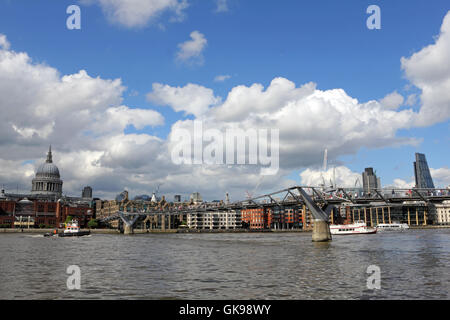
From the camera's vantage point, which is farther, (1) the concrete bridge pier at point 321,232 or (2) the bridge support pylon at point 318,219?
(1) the concrete bridge pier at point 321,232

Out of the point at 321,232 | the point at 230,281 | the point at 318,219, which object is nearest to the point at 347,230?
the point at 321,232

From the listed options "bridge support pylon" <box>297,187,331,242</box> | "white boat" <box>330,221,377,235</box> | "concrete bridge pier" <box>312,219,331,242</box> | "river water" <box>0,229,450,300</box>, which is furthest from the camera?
"white boat" <box>330,221,377,235</box>

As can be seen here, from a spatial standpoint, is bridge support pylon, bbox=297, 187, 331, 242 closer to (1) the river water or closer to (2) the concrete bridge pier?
(2) the concrete bridge pier

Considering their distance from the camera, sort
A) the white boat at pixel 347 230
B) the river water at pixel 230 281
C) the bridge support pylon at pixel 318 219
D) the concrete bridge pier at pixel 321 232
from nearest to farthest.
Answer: the river water at pixel 230 281
the bridge support pylon at pixel 318 219
the concrete bridge pier at pixel 321 232
the white boat at pixel 347 230

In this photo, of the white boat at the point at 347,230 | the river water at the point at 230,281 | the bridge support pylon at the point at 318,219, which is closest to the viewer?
the river water at the point at 230,281

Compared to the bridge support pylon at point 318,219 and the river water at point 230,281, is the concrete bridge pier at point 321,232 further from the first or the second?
the river water at point 230,281

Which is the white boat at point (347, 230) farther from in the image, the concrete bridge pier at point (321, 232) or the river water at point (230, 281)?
the river water at point (230, 281)

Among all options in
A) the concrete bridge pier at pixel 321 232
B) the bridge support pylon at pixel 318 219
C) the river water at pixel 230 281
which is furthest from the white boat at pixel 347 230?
the river water at pixel 230 281

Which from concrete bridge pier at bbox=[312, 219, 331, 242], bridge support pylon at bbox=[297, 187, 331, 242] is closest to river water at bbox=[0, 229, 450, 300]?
bridge support pylon at bbox=[297, 187, 331, 242]

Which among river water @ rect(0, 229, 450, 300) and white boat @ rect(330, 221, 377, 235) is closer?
river water @ rect(0, 229, 450, 300)

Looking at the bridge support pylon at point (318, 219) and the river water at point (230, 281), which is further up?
the bridge support pylon at point (318, 219)

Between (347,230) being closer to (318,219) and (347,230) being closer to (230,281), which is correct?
(318,219)

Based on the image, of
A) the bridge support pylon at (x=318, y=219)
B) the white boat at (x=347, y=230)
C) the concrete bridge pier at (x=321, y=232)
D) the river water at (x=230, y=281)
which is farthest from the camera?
the white boat at (x=347, y=230)
